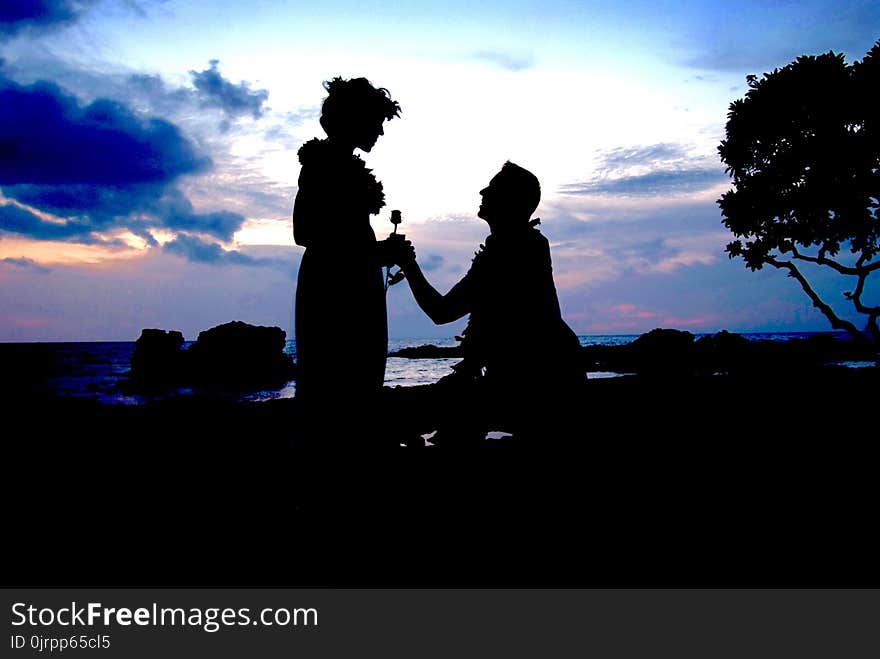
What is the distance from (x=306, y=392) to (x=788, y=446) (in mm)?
7829

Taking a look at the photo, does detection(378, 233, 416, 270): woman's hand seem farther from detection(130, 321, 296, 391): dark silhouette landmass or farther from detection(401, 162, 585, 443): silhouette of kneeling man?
detection(130, 321, 296, 391): dark silhouette landmass

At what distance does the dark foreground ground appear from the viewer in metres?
3.14

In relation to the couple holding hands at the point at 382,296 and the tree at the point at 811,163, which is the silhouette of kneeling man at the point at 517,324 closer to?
the couple holding hands at the point at 382,296

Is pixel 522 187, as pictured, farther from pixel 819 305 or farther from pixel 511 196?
pixel 819 305

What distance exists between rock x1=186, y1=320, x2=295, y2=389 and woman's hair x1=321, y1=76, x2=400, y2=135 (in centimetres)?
5228

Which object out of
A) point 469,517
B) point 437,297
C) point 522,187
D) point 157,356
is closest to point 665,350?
point 469,517

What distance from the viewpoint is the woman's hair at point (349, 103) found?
3361mm

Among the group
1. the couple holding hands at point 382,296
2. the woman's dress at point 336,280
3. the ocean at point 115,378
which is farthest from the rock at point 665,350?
the woman's dress at point 336,280

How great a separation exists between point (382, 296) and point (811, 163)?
598 inches

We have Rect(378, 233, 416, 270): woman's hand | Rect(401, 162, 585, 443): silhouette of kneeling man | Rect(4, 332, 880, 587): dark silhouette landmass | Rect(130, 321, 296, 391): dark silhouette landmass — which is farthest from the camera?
Rect(130, 321, 296, 391): dark silhouette landmass

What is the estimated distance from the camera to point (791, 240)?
14.8m

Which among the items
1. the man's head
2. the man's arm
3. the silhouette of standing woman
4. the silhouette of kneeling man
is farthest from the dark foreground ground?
the man's head

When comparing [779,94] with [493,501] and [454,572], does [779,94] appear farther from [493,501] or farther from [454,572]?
[454,572]
